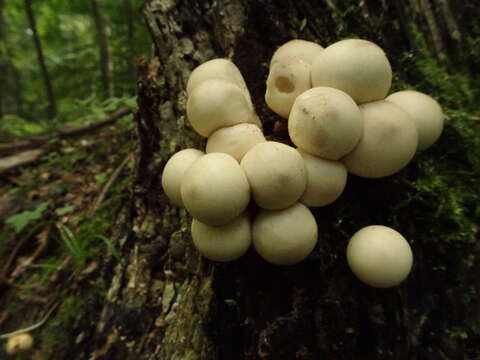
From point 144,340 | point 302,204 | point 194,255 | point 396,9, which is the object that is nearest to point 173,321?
point 144,340

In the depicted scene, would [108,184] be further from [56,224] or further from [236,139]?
[236,139]

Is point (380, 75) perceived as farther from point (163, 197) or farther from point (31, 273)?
point (31, 273)

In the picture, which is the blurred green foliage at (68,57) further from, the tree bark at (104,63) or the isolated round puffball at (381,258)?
the isolated round puffball at (381,258)

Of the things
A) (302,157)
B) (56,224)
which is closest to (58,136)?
(56,224)

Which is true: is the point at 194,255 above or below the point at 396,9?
below

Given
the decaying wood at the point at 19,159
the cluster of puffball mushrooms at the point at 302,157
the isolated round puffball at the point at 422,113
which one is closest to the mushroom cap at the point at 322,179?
the cluster of puffball mushrooms at the point at 302,157

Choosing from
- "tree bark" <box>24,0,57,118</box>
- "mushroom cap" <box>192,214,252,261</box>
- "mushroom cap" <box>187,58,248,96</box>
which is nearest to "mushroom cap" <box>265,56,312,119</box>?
"mushroom cap" <box>187,58,248,96</box>
